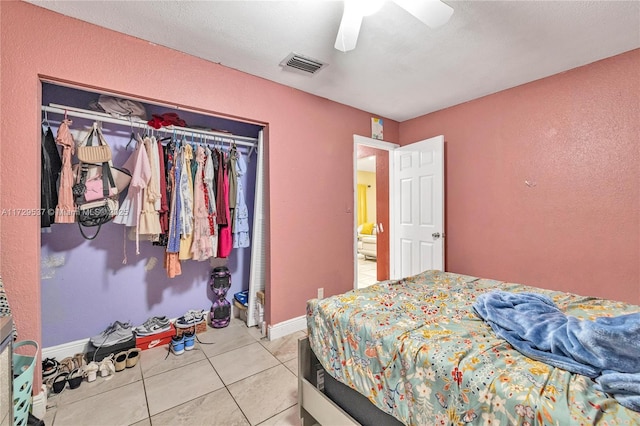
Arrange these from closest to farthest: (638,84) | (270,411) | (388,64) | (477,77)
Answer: (270,411), (638,84), (388,64), (477,77)

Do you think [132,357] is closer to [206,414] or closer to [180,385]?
[180,385]

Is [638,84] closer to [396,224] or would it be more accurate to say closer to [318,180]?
[396,224]

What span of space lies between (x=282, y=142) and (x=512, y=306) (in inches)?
83.4

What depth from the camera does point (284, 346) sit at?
2.42 metres

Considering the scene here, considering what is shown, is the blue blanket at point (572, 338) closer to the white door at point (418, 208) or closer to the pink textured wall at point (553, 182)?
the pink textured wall at point (553, 182)

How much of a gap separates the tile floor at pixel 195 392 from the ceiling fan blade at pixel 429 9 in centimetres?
226

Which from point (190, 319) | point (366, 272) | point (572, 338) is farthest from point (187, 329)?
point (366, 272)

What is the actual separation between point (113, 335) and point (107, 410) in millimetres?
689

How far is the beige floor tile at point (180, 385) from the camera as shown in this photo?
1.73 m

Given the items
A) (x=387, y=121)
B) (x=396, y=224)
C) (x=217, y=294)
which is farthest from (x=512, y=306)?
(x=387, y=121)

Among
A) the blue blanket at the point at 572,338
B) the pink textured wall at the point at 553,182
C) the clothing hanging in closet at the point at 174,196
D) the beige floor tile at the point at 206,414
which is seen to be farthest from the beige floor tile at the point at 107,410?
the pink textured wall at the point at 553,182

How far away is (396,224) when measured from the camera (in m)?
3.60

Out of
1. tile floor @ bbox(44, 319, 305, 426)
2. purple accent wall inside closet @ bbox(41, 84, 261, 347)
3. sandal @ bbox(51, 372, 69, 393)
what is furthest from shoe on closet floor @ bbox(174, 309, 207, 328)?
sandal @ bbox(51, 372, 69, 393)

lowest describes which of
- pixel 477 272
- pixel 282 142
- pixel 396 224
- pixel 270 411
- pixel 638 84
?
pixel 270 411
